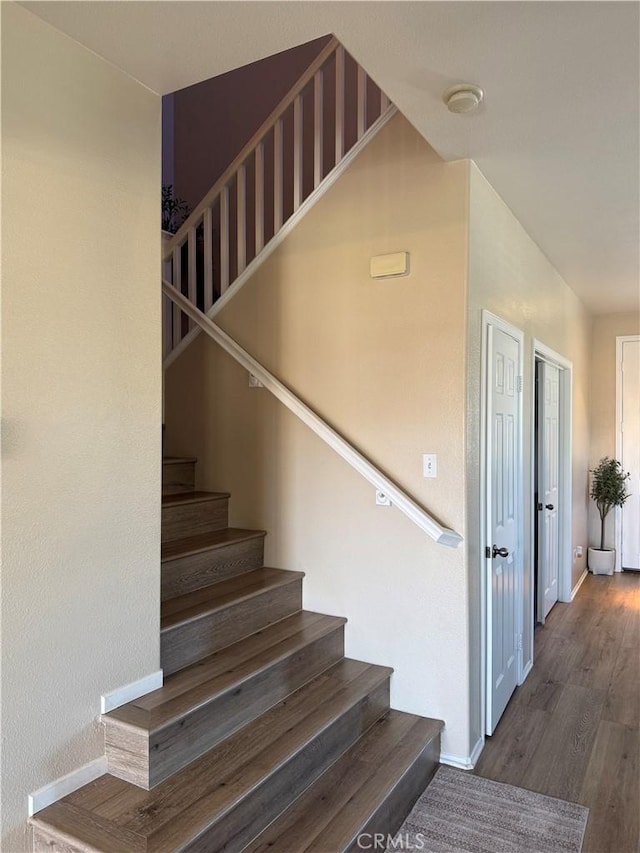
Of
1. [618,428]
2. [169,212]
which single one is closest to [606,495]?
[618,428]

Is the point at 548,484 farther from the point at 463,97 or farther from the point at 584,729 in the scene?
the point at 463,97

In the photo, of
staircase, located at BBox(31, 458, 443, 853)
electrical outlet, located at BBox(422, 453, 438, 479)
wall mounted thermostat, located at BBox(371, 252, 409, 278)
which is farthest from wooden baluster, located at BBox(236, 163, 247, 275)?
electrical outlet, located at BBox(422, 453, 438, 479)

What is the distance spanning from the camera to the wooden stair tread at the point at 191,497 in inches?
115

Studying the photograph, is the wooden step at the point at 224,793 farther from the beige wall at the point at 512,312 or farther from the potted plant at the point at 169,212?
the potted plant at the point at 169,212

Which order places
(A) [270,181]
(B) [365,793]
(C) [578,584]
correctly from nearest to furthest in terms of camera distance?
(B) [365,793], (A) [270,181], (C) [578,584]

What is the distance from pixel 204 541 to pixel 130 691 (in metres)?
0.98

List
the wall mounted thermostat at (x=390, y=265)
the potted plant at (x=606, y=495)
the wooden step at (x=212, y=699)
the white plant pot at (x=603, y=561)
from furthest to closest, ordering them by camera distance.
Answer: the white plant pot at (x=603, y=561) → the potted plant at (x=606, y=495) → the wall mounted thermostat at (x=390, y=265) → the wooden step at (x=212, y=699)

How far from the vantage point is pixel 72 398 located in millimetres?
1781

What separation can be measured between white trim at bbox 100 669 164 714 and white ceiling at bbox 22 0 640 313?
6.56 feet

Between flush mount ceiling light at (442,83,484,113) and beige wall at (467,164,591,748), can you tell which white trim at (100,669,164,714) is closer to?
beige wall at (467,164,591,748)

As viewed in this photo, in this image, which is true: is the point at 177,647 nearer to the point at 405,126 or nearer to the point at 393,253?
the point at 393,253

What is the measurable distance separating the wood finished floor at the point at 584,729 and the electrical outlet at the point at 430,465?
4.20ft

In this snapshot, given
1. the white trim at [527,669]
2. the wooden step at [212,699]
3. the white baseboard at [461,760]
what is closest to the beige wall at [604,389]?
the white trim at [527,669]

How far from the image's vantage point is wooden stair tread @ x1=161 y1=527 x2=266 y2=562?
2.61 meters
